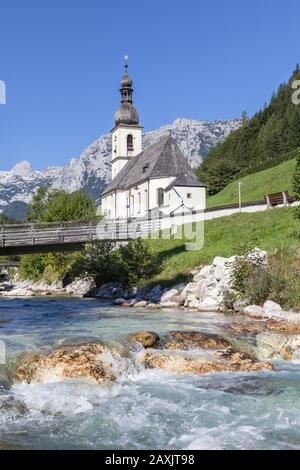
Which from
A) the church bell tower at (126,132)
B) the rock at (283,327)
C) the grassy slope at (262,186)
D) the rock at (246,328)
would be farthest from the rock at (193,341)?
the church bell tower at (126,132)

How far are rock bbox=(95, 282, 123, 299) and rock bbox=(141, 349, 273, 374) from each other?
19.8m

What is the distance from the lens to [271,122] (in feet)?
372

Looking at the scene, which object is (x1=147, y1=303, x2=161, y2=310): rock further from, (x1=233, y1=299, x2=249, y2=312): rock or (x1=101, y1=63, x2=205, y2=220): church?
(x1=101, y1=63, x2=205, y2=220): church

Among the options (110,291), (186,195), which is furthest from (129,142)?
(110,291)

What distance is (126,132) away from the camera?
279 ft

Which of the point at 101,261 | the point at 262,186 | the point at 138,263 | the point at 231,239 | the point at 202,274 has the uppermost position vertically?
the point at 262,186

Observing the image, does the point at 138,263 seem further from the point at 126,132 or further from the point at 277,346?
the point at 126,132

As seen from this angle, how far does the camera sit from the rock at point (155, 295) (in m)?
28.8

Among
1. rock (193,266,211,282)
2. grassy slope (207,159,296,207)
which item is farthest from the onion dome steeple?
rock (193,266,211,282)

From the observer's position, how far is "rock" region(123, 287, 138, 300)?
31609 millimetres

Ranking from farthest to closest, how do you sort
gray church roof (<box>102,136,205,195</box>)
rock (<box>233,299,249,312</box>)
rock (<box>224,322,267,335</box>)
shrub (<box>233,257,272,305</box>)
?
gray church roof (<box>102,136,205,195</box>)
rock (<box>233,299,249,312</box>)
shrub (<box>233,257,272,305</box>)
rock (<box>224,322,267,335</box>)

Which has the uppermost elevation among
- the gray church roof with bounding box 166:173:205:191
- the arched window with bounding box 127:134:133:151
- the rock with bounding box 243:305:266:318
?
the arched window with bounding box 127:134:133:151

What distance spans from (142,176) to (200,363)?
54.1 metres

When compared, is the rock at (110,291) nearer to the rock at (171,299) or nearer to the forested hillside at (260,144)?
the rock at (171,299)
